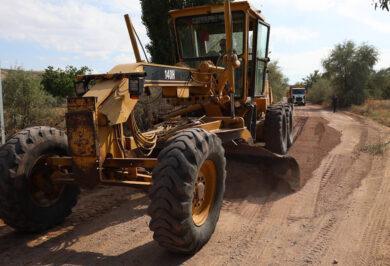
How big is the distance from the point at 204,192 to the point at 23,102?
8.29 metres

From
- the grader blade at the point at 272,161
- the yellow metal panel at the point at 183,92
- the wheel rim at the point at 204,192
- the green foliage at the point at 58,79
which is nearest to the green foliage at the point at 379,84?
the green foliage at the point at 58,79

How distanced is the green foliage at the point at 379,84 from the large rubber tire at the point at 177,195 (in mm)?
42924

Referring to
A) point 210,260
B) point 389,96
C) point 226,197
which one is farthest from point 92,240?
point 389,96

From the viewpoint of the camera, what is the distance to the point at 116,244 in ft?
15.5

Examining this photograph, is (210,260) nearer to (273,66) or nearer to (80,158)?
(80,158)

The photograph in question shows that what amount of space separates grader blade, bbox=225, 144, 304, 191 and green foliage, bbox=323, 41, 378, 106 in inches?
1363

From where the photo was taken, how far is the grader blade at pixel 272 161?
7.05 m

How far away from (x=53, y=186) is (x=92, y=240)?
0.87m

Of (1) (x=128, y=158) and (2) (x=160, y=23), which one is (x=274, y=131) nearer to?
(1) (x=128, y=158)

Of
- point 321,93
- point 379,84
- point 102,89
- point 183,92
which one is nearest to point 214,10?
point 183,92

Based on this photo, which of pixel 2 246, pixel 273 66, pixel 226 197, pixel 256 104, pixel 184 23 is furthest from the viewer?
pixel 273 66

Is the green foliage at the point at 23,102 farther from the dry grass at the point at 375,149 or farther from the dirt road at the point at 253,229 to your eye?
the dry grass at the point at 375,149

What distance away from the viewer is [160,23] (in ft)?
44.9

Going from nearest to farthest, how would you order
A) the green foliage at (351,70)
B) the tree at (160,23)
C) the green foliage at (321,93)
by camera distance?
the tree at (160,23) → the green foliage at (351,70) → the green foliage at (321,93)
